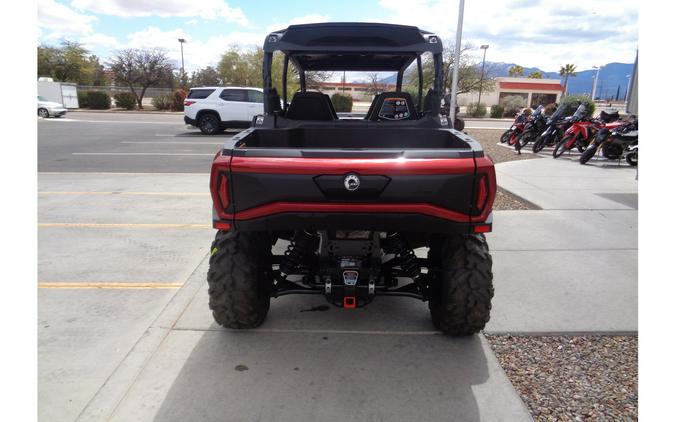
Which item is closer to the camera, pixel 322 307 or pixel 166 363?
pixel 166 363

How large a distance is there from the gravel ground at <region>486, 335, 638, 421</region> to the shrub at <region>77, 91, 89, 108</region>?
38.8 metres

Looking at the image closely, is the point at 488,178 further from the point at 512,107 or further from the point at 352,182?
the point at 512,107

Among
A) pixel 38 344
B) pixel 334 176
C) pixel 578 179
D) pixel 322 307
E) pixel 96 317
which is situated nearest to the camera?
pixel 334 176

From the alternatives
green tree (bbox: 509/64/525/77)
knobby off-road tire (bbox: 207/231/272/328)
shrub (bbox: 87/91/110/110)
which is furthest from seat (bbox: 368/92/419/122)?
green tree (bbox: 509/64/525/77)

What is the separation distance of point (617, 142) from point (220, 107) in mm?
13602

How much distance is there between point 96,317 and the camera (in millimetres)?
3367

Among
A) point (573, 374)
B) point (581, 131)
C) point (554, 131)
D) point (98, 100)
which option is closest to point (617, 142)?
point (581, 131)

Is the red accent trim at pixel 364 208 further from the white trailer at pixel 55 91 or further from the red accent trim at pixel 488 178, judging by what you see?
the white trailer at pixel 55 91

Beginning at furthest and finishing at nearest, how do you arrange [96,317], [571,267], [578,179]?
[578,179] < [571,267] < [96,317]

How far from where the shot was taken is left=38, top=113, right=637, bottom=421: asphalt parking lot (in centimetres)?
247

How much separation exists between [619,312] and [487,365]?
1.47 metres

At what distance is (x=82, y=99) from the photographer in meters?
34.4

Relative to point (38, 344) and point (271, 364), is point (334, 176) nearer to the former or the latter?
point (271, 364)

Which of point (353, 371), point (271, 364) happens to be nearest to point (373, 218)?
point (353, 371)
